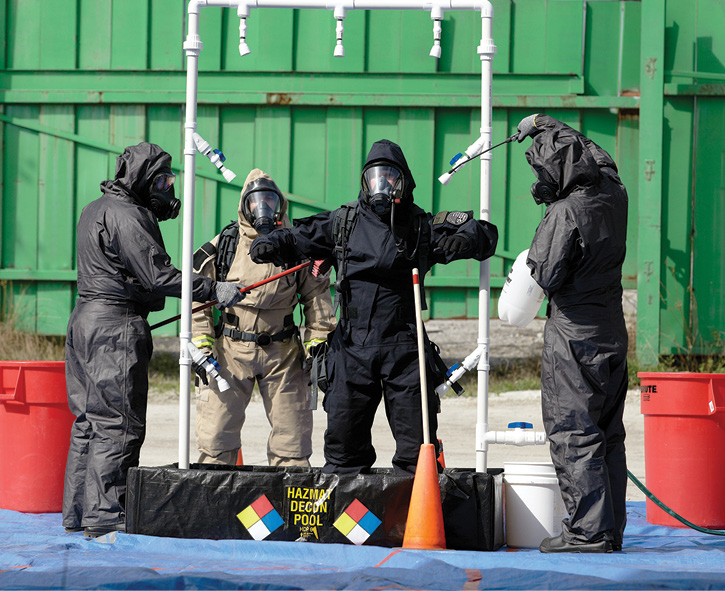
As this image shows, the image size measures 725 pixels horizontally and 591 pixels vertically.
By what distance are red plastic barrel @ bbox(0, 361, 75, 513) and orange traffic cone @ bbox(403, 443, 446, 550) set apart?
92.6 inches

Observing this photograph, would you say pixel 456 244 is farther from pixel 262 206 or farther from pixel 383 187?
pixel 262 206

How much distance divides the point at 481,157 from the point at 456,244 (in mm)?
461

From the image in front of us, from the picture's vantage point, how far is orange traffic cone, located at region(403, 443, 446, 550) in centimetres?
424

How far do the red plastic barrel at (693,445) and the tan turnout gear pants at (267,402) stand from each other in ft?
6.34

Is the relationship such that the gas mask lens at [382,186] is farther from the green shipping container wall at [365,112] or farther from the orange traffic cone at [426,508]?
the green shipping container wall at [365,112]

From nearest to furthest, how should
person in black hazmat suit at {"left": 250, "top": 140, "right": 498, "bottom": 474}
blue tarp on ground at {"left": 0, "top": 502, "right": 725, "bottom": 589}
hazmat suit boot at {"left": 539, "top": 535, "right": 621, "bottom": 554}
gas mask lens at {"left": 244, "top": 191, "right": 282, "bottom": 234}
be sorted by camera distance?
1. blue tarp on ground at {"left": 0, "top": 502, "right": 725, "bottom": 589}
2. hazmat suit boot at {"left": 539, "top": 535, "right": 621, "bottom": 554}
3. person in black hazmat suit at {"left": 250, "top": 140, "right": 498, "bottom": 474}
4. gas mask lens at {"left": 244, "top": 191, "right": 282, "bottom": 234}

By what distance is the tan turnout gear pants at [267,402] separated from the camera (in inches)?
207

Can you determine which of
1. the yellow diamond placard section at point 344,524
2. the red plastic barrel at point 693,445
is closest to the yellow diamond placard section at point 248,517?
the yellow diamond placard section at point 344,524

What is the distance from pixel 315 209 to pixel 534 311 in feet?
15.3

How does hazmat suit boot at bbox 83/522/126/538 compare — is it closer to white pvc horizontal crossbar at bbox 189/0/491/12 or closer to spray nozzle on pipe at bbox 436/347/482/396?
spray nozzle on pipe at bbox 436/347/482/396

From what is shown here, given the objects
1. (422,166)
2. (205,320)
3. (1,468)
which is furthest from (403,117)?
(1,468)

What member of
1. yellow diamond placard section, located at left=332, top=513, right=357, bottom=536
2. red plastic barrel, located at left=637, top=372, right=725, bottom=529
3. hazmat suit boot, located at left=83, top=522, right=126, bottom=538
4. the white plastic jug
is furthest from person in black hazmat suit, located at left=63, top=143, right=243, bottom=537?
red plastic barrel, located at left=637, top=372, right=725, bottom=529

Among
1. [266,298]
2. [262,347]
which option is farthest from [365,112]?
[262,347]

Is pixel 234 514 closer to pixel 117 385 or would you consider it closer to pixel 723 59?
pixel 117 385
